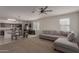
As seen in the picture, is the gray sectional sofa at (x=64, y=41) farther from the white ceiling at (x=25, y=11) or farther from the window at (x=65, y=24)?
the white ceiling at (x=25, y=11)

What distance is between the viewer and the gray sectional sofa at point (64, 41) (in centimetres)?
182

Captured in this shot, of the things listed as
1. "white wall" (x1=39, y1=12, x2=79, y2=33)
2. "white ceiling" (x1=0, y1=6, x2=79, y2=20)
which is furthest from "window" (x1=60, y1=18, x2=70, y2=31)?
"white ceiling" (x1=0, y1=6, x2=79, y2=20)

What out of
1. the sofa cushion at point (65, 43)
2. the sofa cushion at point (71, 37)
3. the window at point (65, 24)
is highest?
the window at point (65, 24)

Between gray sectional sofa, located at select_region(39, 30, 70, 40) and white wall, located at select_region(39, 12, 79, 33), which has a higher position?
white wall, located at select_region(39, 12, 79, 33)

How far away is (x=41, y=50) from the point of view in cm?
191

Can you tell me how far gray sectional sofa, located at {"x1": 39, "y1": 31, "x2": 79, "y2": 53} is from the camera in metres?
1.82

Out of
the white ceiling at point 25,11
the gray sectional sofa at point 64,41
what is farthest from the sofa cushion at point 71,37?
the white ceiling at point 25,11

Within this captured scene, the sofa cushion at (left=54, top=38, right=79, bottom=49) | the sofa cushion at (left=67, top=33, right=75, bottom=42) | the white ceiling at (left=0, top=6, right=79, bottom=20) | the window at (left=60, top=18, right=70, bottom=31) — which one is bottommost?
the sofa cushion at (left=54, top=38, right=79, bottom=49)

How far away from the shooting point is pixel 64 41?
1.84m

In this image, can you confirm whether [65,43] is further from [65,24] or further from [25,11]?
[25,11]

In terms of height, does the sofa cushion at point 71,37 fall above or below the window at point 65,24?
below

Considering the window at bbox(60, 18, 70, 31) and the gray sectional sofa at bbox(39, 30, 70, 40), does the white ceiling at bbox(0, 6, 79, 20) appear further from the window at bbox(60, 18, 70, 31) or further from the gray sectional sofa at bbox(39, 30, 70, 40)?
the gray sectional sofa at bbox(39, 30, 70, 40)

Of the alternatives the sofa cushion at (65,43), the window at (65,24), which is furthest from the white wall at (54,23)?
the sofa cushion at (65,43)
